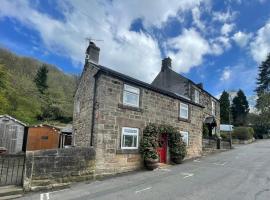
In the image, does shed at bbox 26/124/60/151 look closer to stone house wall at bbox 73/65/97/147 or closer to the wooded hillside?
the wooded hillside

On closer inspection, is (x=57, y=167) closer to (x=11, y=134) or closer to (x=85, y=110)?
(x=85, y=110)

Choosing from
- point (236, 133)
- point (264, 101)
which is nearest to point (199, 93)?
point (236, 133)

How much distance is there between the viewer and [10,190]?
29.8 ft

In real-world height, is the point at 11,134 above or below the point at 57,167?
above

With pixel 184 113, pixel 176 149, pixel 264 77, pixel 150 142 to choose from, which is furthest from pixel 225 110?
pixel 150 142

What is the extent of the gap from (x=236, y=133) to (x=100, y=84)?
3235cm

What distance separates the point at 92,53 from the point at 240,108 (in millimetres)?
51786

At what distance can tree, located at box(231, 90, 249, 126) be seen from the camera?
5847 centimetres

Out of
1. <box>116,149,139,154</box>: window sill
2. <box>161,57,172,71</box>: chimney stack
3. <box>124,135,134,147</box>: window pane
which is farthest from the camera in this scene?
<box>161,57,172,71</box>: chimney stack

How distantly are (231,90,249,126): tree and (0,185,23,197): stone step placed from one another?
186 ft

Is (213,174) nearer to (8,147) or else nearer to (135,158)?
(135,158)

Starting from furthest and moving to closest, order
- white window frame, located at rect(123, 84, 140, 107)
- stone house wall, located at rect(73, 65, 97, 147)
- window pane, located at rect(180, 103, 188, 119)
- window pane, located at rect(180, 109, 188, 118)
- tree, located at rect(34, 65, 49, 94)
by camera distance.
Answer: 1. tree, located at rect(34, 65, 49, 94)
2. window pane, located at rect(180, 109, 188, 118)
3. window pane, located at rect(180, 103, 188, 119)
4. white window frame, located at rect(123, 84, 140, 107)
5. stone house wall, located at rect(73, 65, 97, 147)

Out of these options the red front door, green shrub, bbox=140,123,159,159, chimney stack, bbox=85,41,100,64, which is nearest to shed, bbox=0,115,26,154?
chimney stack, bbox=85,41,100,64

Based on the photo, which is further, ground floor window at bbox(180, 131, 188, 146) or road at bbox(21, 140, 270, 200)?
ground floor window at bbox(180, 131, 188, 146)
